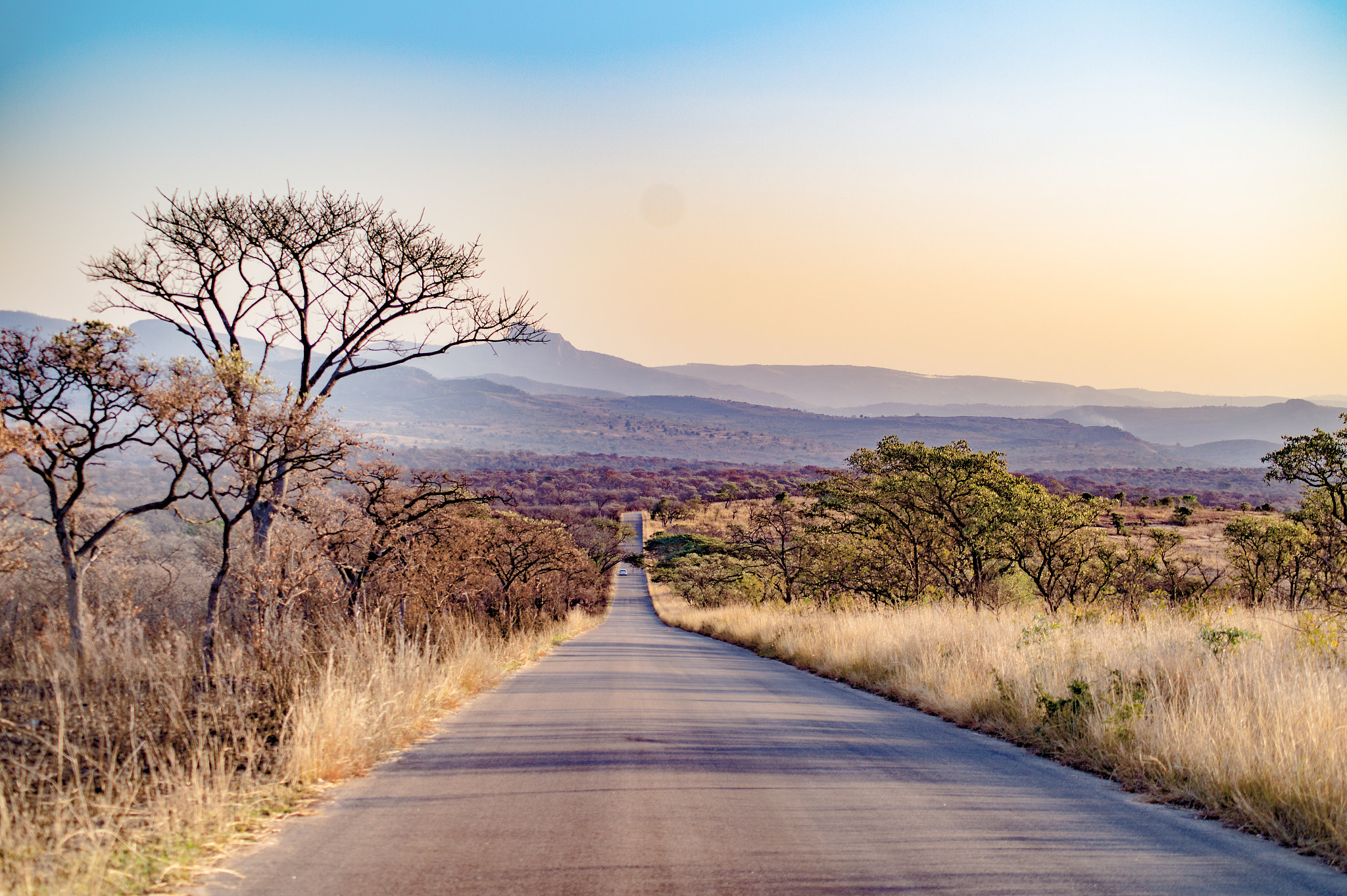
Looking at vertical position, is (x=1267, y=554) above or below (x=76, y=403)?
below

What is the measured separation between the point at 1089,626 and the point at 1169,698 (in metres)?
4.48

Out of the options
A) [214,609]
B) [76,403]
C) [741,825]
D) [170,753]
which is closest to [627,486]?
[76,403]

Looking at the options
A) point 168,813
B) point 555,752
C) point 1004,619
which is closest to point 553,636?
point 1004,619

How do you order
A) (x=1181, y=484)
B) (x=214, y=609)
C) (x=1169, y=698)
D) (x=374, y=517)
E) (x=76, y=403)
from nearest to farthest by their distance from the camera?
(x=1169, y=698) < (x=214, y=609) < (x=76, y=403) < (x=374, y=517) < (x=1181, y=484)

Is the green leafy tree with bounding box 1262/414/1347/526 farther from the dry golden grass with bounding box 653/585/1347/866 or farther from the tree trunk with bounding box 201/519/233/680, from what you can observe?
the tree trunk with bounding box 201/519/233/680

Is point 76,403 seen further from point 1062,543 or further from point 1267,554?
point 1267,554

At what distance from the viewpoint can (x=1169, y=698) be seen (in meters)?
7.13

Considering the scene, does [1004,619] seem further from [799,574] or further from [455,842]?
[799,574]

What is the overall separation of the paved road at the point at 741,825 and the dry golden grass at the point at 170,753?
1.13 ft

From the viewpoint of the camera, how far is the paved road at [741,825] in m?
3.77

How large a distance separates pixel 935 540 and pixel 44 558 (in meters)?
29.8

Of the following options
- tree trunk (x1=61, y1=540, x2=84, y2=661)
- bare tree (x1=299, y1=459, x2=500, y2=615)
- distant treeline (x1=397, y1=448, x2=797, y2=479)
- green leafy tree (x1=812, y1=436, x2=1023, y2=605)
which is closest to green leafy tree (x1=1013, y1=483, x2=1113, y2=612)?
green leafy tree (x1=812, y1=436, x2=1023, y2=605)

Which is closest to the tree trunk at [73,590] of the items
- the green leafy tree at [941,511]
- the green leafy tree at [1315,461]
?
the green leafy tree at [941,511]

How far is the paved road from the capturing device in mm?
3766
